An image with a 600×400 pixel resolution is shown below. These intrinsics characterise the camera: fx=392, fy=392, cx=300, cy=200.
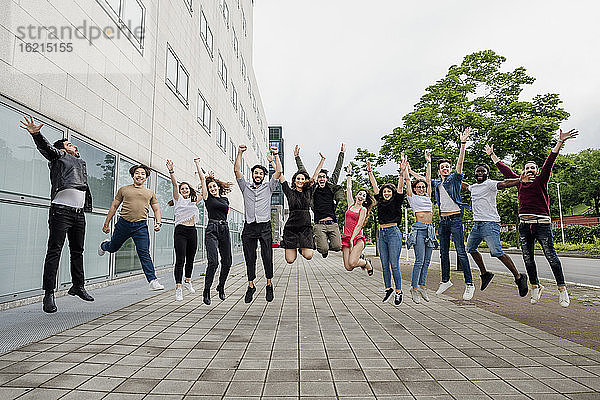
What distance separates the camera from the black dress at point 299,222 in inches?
254

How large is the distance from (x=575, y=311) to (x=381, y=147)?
32.6 feet

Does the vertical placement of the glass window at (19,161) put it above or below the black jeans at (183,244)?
above

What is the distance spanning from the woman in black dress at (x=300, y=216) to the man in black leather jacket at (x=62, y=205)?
3.12 meters

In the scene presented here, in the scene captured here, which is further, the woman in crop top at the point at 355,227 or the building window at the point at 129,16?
the building window at the point at 129,16

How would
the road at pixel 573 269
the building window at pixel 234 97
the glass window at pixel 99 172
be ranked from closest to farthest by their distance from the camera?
the glass window at pixel 99 172 < the road at pixel 573 269 < the building window at pixel 234 97

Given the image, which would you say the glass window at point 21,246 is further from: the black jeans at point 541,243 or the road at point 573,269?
the road at point 573,269

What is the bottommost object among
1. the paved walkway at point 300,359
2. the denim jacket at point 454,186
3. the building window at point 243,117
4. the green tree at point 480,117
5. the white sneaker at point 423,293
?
the paved walkway at point 300,359

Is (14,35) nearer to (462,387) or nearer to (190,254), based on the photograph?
(190,254)

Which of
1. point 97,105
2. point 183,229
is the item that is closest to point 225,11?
point 97,105

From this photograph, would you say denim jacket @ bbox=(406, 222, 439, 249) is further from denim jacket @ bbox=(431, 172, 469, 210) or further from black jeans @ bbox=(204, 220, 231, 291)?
black jeans @ bbox=(204, 220, 231, 291)

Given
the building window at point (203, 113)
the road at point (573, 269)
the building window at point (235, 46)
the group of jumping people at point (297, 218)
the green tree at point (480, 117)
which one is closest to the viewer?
the group of jumping people at point (297, 218)

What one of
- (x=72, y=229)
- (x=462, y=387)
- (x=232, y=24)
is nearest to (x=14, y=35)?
(x=72, y=229)

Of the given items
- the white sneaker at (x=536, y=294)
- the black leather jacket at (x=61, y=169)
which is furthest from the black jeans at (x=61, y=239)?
the white sneaker at (x=536, y=294)

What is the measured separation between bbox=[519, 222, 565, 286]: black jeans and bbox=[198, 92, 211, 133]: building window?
616 inches
